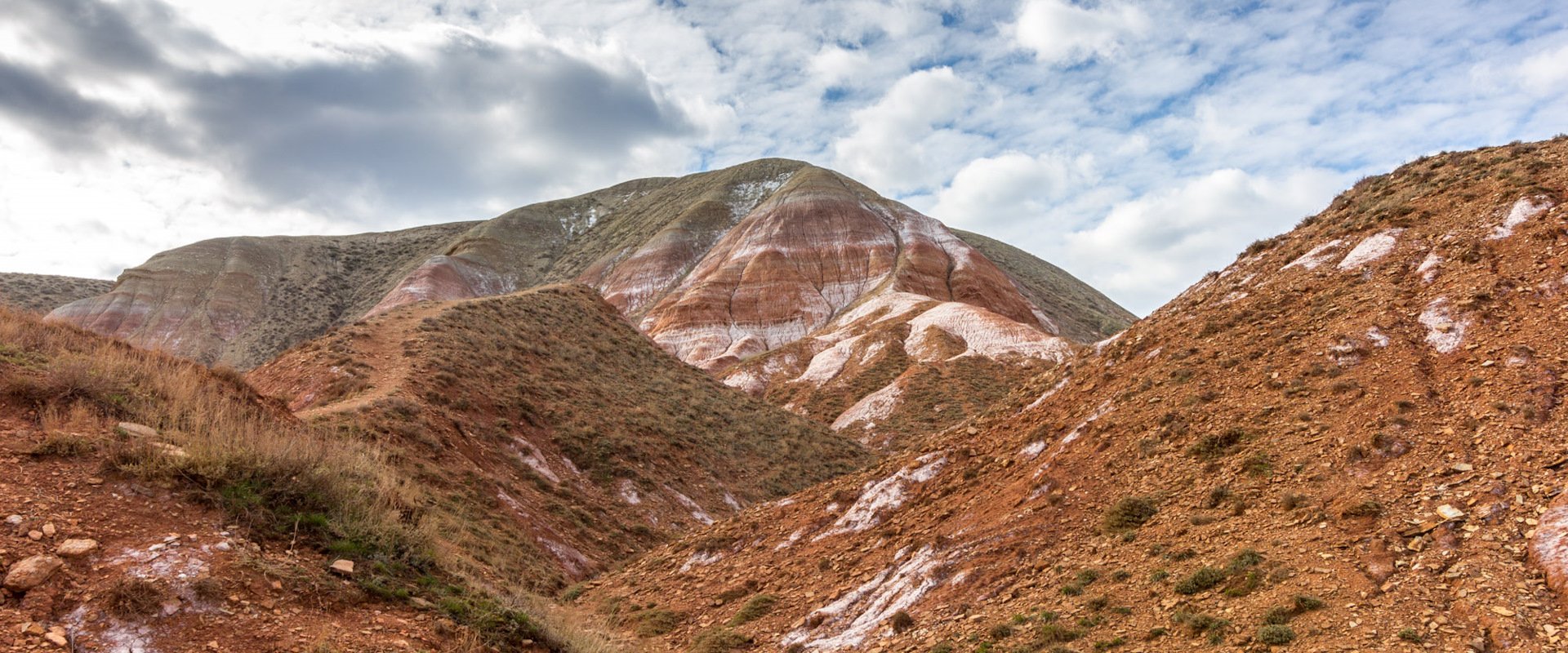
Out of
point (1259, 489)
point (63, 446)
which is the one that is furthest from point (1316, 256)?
point (63, 446)

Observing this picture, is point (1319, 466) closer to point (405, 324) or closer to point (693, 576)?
point (693, 576)

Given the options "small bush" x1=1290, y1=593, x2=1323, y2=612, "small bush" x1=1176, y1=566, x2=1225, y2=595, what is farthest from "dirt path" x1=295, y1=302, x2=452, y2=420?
"small bush" x1=1290, y1=593, x2=1323, y2=612

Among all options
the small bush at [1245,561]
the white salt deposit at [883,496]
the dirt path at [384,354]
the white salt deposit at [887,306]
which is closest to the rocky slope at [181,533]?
the white salt deposit at [883,496]

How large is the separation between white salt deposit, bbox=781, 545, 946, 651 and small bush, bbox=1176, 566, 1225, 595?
11.3 feet

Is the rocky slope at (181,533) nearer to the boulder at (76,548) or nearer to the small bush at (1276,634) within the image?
the boulder at (76,548)

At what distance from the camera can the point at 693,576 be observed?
15.1 meters

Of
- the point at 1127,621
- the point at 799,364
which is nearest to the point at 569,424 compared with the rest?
the point at 1127,621

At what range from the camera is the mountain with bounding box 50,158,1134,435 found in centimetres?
7519

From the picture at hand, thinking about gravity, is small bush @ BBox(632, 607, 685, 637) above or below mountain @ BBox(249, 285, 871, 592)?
below

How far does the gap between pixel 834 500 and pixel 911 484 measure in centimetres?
179

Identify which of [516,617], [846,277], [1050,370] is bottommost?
[516,617]

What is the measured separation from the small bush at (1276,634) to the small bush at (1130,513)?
10.3ft

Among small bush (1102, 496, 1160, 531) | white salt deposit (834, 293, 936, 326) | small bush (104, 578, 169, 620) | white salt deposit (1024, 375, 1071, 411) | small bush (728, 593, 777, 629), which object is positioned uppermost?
white salt deposit (834, 293, 936, 326)

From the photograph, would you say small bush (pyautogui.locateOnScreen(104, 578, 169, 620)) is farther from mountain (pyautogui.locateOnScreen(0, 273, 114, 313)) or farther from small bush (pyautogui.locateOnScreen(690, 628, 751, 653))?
mountain (pyautogui.locateOnScreen(0, 273, 114, 313))
